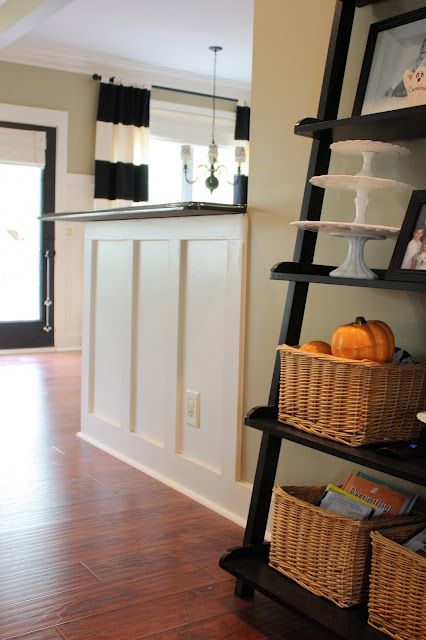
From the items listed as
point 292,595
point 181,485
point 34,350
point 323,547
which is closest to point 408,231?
point 323,547

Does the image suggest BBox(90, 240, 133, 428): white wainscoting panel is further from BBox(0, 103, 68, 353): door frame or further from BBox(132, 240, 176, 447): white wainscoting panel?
BBox(0, 103, 68, 353): door frame

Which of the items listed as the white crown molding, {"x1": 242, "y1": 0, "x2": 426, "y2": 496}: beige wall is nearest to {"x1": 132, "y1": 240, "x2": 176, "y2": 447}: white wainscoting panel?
{"x1": 242, "y1": 0, "x2": 426, "y2": 496}: beige wall

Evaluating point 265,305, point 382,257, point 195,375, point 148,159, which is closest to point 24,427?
point 195,375

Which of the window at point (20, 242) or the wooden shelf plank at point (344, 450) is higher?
the window at point (20, 242)

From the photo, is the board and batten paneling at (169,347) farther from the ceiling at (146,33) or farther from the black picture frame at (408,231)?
the ceiling at (146,33)

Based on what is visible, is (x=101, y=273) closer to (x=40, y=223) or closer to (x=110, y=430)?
(x=110, y=430)

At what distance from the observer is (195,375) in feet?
8.79

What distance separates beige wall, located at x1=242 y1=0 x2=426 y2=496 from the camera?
6.21 feet

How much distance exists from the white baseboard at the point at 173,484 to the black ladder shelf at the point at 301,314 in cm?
50

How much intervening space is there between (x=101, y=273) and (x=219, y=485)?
1.20 meters

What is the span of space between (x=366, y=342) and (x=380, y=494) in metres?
0.38

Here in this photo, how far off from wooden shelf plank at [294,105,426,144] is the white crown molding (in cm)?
497

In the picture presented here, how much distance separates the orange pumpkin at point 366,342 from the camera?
1.68m

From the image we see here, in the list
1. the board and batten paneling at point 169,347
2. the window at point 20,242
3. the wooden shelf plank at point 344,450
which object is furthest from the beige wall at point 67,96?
the wooden shelf plank at point 344,450
